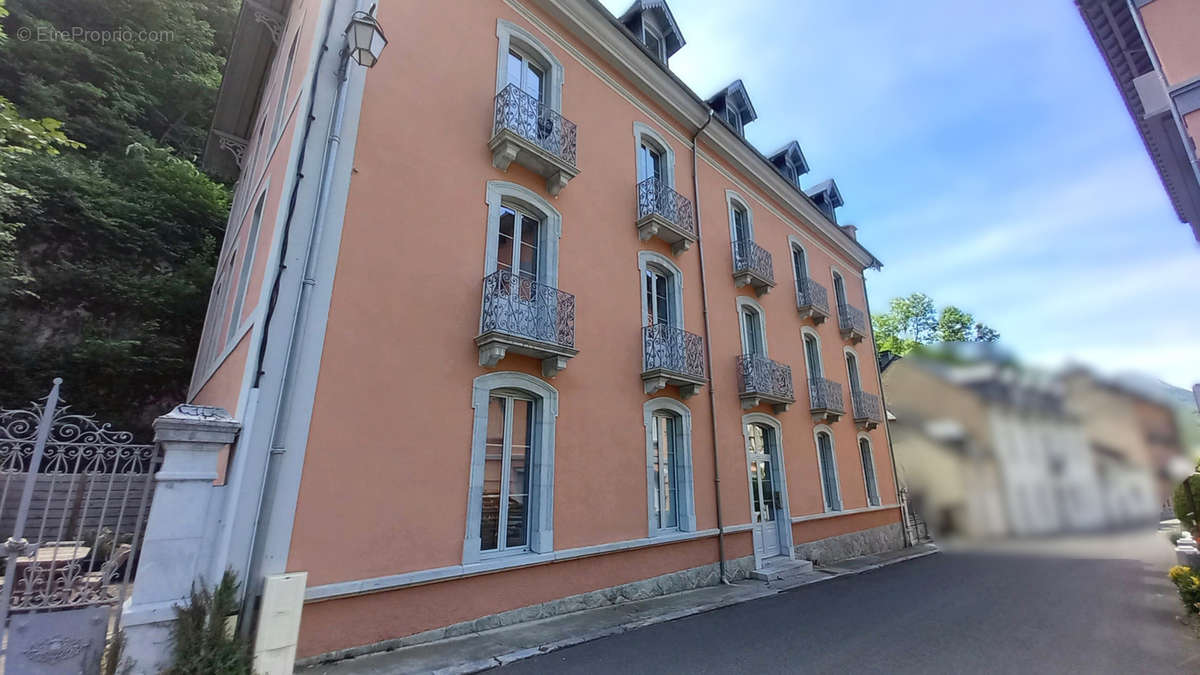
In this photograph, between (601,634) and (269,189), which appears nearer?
(601,634)

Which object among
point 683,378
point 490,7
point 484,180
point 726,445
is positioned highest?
point 490,7

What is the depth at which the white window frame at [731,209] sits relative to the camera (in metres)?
13.2

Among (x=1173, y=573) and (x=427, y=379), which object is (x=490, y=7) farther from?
(x=1173, y=573)

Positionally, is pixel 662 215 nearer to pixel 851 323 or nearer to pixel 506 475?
pixel 506 475

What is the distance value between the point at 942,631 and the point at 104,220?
68.0 feet

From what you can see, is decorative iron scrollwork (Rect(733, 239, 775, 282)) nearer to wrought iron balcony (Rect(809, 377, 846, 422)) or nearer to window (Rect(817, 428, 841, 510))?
wrought iron balcony (Rect(809, 377, 846, 422))

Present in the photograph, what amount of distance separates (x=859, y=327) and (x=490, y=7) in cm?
1567

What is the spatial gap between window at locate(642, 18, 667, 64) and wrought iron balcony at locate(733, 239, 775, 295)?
512cm

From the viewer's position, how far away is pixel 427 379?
247 inches

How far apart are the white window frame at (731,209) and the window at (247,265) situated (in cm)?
1034


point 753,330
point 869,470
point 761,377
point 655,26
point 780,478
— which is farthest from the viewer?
point 869,470

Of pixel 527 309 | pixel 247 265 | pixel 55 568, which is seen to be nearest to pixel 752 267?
pixel 527 309

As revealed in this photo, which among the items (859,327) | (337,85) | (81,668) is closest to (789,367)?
(859,327)

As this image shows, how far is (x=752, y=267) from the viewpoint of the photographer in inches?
492
